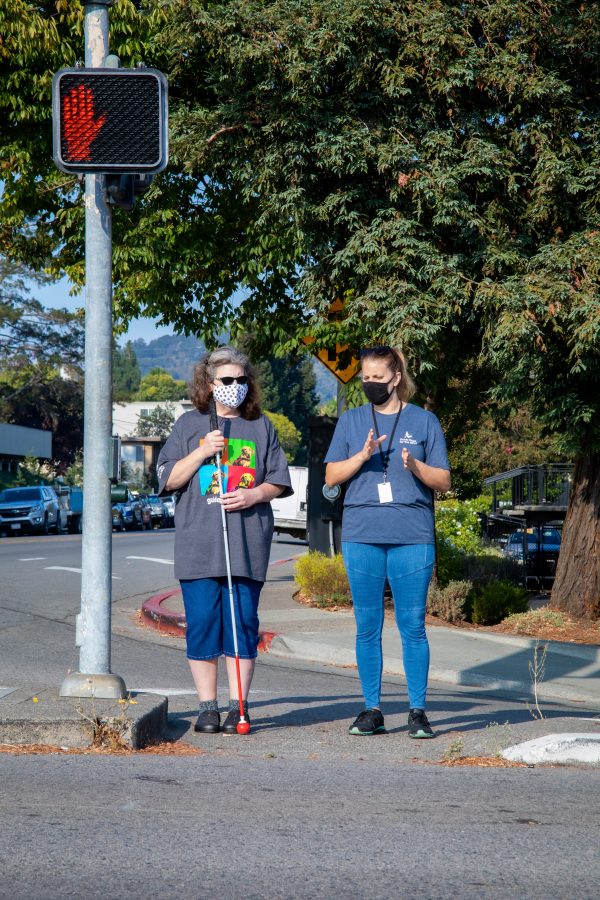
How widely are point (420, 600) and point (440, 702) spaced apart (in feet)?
6.40

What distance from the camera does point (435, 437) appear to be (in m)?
6.13

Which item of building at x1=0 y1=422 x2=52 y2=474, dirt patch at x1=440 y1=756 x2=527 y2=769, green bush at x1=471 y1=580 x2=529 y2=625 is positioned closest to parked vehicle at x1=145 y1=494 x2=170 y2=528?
building at x1=0 y1=422 x2=52 y2=474

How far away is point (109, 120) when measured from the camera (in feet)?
19.5

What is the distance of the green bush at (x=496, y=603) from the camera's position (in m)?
13.0

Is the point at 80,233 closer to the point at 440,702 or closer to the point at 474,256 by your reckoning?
the point at 474,256

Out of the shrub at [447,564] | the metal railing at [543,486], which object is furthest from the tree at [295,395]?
the shrub at [447,564]

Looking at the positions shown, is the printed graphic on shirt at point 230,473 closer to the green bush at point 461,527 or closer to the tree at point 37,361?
the green bush at point 461,527

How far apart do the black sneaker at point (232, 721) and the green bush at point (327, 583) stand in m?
7.62

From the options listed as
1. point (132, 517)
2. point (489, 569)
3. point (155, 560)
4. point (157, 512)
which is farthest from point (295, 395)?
point (489, 569)

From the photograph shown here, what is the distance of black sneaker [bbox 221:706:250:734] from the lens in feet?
20.0

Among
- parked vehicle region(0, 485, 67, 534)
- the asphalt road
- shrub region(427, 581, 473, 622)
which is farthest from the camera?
parked vehicle region(0, 485, 67, 534)

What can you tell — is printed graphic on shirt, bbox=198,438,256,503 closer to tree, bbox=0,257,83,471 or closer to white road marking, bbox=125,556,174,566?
white road marking, bbox=125,556,174,566

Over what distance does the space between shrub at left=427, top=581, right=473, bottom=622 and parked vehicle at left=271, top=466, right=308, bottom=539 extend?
839 cm

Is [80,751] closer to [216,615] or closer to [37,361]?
[216,615]
